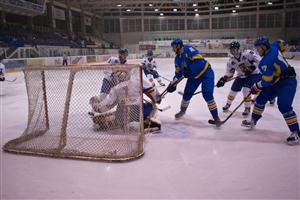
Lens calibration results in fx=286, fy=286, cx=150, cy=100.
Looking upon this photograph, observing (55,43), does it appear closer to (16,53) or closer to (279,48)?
(16,53)

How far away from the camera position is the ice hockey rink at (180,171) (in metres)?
2.19

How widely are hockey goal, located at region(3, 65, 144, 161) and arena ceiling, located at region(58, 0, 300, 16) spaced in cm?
2440

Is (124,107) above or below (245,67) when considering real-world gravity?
below

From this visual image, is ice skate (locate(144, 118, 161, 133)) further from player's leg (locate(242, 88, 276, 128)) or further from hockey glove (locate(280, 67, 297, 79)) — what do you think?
hockey glove (locate(280, 67, 297, 79))

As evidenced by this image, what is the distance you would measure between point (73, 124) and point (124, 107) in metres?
1.16

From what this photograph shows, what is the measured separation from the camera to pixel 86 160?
2859 mm

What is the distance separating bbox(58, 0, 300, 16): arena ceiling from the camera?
2727cm

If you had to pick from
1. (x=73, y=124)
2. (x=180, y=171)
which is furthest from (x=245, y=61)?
(x=73, y=124)

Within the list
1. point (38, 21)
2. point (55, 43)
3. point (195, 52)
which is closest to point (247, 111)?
point (195, 52)

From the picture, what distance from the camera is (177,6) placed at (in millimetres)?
31266

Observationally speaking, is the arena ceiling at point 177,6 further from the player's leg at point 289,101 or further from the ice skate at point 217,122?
the player's leg at point 289,101

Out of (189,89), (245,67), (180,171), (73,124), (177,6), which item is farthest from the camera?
(177,6)

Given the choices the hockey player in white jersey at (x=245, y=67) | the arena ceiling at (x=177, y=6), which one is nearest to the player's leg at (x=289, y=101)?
the hockey player in white jersey at (x=245, y=67)

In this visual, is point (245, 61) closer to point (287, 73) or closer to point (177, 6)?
point (287, 73)
